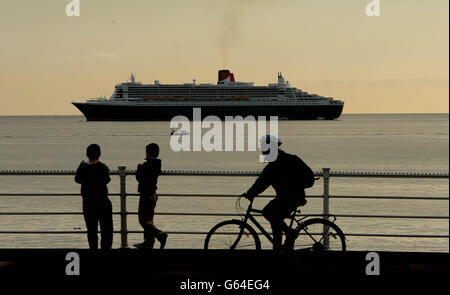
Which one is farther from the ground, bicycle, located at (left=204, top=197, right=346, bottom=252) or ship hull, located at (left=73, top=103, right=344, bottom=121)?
ship hull, located at (left=73, top=103, right=344, bottom=121)

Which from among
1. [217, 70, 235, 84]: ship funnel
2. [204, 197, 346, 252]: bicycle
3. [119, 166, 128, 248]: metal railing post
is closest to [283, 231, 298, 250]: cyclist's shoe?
[204, 197, 346, 252]: bicycle

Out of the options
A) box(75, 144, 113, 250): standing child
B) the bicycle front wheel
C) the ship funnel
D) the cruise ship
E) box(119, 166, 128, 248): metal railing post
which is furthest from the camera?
the ship funnel

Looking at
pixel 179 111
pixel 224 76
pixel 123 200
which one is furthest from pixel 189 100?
pixel 123 200

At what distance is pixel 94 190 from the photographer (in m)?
6.55

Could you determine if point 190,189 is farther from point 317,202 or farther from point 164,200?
point 317,202

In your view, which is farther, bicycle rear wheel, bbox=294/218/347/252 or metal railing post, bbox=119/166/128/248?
metal railing post, bbox=119/166/128/248

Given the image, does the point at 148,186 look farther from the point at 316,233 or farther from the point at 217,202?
the point at 217,202

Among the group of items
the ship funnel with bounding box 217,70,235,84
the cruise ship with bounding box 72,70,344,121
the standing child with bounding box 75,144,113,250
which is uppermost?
the ship funnel with bounding box 217,70,235,84

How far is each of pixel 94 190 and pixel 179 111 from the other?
142m

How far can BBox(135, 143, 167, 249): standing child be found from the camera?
22.2 ft

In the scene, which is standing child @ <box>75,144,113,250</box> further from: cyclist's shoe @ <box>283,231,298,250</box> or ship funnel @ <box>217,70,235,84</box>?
ship funnel @ <box>217,70,235,84</box>

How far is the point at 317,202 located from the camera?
2923 cm

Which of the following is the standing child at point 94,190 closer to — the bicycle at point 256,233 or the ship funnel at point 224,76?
the bicycle at point 256,233
